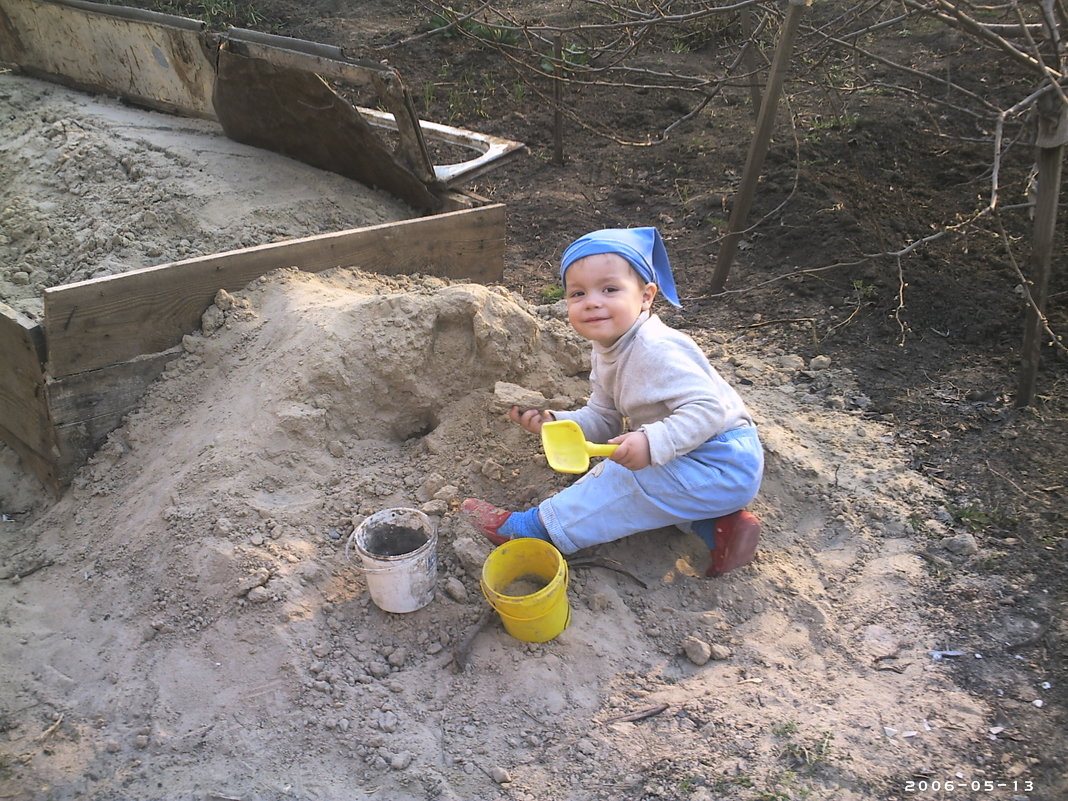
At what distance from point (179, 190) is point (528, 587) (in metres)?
2.64

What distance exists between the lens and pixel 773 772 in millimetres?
1962

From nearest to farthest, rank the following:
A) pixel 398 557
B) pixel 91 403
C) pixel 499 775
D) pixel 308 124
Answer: pixel 499 775, pixel 398 557, pixel 91 403, pixel 308 124

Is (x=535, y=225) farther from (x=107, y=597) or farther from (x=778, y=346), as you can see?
(x=107, y=597)

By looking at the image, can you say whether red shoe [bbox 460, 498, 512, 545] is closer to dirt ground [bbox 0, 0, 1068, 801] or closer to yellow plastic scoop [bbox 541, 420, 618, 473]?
dirt ground [bbox 0, 0, 1068, 801]

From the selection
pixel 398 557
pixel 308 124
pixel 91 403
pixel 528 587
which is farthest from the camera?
pixel 308 124

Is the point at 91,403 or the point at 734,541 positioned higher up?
the point at 91,403

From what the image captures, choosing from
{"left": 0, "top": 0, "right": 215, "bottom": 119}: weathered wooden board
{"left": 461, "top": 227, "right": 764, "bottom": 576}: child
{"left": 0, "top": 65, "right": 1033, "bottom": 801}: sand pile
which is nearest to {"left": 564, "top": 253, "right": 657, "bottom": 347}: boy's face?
{"left": 461, "top": 227, "right": 764, "bottom": 576}: child

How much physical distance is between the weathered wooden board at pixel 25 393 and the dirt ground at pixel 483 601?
0.19m

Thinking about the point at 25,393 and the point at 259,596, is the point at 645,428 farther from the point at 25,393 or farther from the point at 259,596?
the point at 25,393

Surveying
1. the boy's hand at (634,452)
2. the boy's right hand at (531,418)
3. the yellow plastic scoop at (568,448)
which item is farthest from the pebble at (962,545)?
the boy's right hand at (531,418)

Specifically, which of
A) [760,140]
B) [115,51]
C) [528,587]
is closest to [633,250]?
[528,587]

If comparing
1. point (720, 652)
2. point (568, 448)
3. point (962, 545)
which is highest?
point (568, 448)

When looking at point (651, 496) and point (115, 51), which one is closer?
point (651, 496)

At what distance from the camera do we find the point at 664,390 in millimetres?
2436
